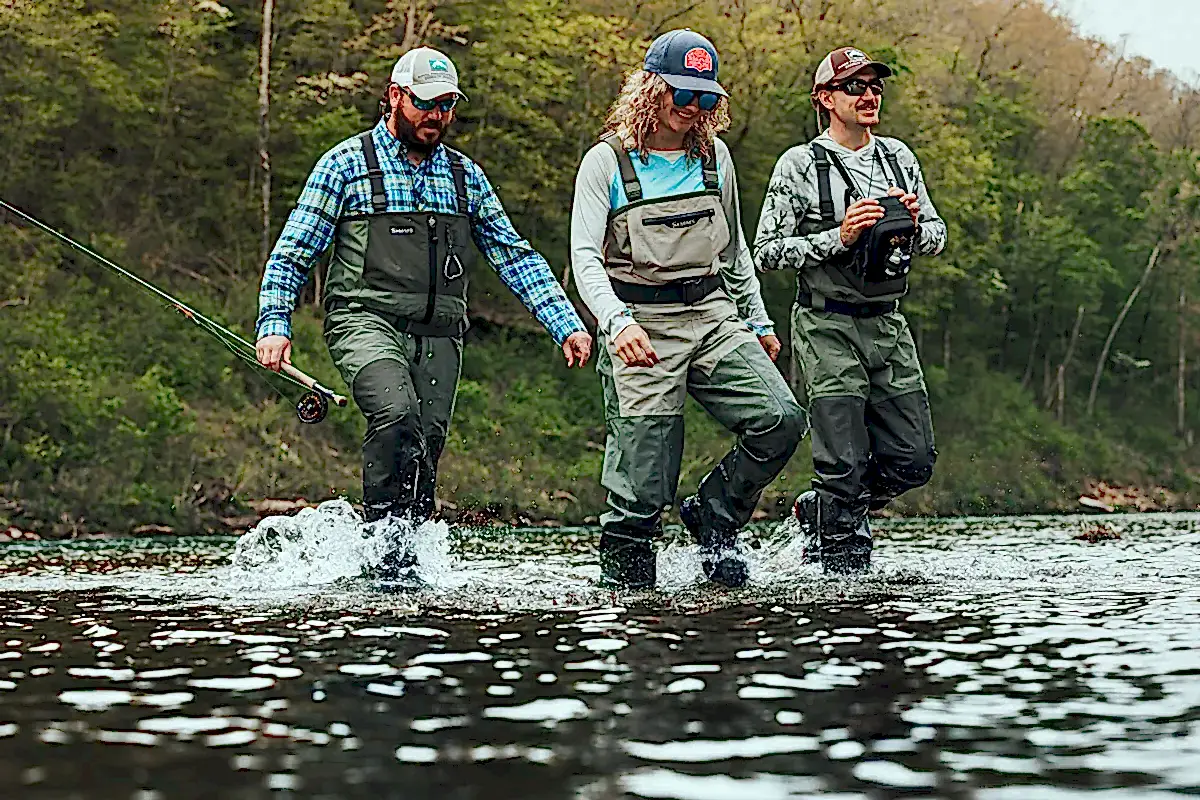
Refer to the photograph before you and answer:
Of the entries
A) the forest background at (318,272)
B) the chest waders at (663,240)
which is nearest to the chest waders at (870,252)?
the chest waders at (663,240)

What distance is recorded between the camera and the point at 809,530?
7.59 m

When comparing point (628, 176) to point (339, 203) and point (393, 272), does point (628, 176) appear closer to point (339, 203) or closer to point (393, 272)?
point (393, 272)

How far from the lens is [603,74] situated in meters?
31.1

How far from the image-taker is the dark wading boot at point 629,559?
281 inches

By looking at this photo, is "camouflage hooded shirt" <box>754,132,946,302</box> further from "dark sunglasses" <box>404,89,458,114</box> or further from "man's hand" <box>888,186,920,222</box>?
"dark sunglasses" <box>404,89,458,114</box>

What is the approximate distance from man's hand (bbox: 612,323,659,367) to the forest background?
12.2 meters

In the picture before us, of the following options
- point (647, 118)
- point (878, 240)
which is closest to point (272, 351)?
point (647, 118)

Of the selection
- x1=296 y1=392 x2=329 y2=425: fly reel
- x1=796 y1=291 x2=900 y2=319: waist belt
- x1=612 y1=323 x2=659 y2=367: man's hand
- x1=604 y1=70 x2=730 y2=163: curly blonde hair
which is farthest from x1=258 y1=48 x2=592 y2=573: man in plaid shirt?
x1=796 y1=291 x2=900 y2=319: waist belt

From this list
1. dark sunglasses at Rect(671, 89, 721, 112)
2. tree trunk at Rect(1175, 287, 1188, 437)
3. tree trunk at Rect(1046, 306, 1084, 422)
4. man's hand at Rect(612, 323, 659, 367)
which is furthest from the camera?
tree trunk at Rect(1175, 287, 1188, 437)

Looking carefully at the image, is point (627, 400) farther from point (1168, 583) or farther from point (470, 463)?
point (470, 463)

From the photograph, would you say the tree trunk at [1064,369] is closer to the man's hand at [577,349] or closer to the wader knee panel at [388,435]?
the man's hand at [577,349]

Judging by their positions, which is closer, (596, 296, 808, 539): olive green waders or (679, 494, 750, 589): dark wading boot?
(596, 296, 808, 539): olive green waders

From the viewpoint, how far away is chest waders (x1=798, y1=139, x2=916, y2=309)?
289 inches

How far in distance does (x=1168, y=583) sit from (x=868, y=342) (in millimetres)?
1627
